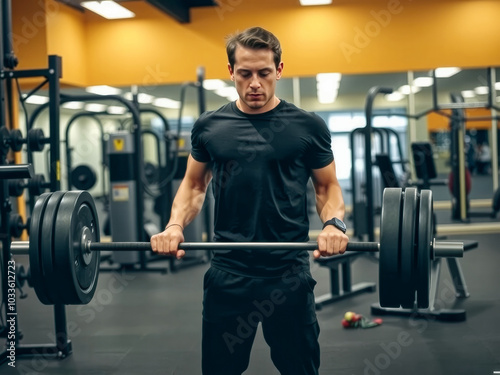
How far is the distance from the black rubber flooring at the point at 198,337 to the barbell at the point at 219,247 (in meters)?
1.29

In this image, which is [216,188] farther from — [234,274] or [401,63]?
[401,63]

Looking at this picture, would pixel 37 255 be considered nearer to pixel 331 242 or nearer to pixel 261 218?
pixel 261 218

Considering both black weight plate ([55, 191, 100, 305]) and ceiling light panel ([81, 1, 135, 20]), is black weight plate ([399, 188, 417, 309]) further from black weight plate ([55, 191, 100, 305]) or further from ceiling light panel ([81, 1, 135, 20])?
ceiling light panel ([81, 1, 135, 20])

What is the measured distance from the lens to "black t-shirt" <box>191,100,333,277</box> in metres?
1.76

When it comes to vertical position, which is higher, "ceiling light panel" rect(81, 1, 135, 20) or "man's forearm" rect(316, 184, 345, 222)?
"ceiling light panel" rect(81, 1, 135, 20)

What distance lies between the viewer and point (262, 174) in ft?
5.78

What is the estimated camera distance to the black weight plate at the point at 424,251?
5.63 feet

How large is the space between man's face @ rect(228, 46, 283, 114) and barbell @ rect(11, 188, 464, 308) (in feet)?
1.27

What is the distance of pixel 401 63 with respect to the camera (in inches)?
286

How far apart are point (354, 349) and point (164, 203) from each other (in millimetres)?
3096

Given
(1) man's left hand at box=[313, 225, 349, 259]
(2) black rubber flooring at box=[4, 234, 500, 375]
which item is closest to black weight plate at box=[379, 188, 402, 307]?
(1) man's left hand at box=[313, 225, 349, 259]

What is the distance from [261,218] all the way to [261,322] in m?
0.28

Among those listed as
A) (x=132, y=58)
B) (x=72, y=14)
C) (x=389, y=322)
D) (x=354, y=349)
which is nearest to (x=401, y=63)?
(x=132, y=58)

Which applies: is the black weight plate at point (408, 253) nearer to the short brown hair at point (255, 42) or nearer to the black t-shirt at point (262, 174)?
the black t-shirt at point (262, 174)
